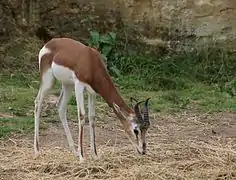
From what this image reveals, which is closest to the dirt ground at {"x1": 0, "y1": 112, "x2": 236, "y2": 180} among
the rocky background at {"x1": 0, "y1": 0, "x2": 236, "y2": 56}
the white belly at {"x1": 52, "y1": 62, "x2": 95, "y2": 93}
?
the white belly at {"x1": 52, "y1": 62, "x2": 95, "y2": 93}

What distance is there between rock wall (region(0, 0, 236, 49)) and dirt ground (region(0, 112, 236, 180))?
3.29 metres

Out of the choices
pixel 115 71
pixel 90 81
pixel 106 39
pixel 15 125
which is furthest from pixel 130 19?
pixel 90 81

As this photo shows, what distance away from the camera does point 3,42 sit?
1270 cm

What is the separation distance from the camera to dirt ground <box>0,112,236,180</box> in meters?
6.55

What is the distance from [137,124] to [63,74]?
88 centimetres

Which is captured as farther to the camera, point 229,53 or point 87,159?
point 229,53

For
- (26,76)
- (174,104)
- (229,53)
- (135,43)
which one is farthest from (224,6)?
(26,76)

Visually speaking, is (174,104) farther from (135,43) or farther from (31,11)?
(31,11)

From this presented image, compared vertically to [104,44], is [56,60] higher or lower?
higher

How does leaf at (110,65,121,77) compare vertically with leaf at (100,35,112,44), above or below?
below

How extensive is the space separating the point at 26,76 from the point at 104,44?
158cm

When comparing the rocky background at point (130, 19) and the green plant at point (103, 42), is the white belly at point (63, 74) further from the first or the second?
the rocky background at point (130, 19)

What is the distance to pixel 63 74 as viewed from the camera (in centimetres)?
704

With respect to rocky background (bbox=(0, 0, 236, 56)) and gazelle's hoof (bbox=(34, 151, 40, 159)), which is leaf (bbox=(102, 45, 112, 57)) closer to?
rocky background (bbox=(0, 0, 236, 56))
